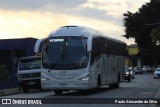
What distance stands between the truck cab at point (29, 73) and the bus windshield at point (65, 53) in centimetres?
720

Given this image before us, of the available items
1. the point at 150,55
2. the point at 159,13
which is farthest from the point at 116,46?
the point at 150,55

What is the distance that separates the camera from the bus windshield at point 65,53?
25875 millimetres

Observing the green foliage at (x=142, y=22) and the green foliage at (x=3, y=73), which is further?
the green foliage at (x=142, y=22)

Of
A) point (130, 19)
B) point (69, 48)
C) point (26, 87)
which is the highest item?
point (130, 19)

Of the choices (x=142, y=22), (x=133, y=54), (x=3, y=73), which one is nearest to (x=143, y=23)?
(x=142, y=22)

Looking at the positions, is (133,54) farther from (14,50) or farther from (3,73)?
(3,73)

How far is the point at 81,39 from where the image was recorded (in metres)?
26.3

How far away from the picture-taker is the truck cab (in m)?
33.5

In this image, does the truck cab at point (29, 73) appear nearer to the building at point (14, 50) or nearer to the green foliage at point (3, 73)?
the green foliage at point (3, 73)

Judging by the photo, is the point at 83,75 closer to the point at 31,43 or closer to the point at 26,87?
the point at 26,87

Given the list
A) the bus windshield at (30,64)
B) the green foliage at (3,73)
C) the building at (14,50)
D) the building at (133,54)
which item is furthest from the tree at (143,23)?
the green foliage at (3,73)

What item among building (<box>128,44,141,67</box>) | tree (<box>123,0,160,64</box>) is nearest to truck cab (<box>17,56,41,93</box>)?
building (<box>128,44,141,67</box>)

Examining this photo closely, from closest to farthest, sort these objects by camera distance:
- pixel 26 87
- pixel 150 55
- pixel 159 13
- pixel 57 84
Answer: pixel 57 84 → pixel 26 87 → pixel 159 13 → pixel 150 55

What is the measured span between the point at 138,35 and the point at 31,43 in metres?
31.7
